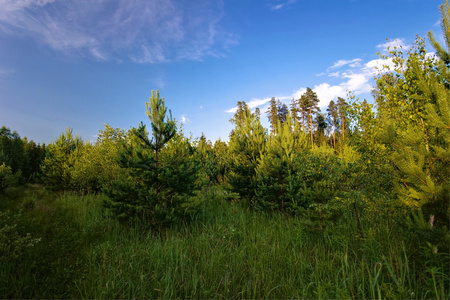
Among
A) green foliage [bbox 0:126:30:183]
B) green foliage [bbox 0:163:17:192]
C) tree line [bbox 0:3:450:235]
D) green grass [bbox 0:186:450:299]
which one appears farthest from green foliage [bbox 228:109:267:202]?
green foliage [bbox 0:126:30:183]

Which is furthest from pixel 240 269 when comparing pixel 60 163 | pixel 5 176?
pixel 60 163

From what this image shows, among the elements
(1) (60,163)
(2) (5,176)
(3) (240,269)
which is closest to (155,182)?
(3) (240,269)

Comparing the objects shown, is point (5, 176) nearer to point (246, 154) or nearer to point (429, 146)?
point (246, 154)

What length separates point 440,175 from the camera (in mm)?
2967

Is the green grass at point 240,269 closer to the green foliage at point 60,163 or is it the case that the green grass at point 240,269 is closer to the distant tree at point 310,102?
the green foliage at point 60,163

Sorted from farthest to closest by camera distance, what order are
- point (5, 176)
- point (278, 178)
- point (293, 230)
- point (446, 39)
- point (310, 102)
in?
point (310, 102) < point (5, 176) < point (278, 178) < point (293, 230) < point (446, 39)

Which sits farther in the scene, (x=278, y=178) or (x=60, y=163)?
(x=60, y=163)

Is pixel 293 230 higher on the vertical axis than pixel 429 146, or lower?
lower

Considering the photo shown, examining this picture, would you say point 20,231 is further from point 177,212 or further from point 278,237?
point 278,237

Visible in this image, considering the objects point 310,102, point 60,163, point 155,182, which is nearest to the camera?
point 155,182

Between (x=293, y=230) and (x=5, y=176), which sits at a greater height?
(x=5, y=176)

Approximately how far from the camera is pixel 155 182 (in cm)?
571

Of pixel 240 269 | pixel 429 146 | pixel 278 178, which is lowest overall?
pixel 240 269

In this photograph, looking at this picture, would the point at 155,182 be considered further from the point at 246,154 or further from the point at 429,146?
the point at 429,146
